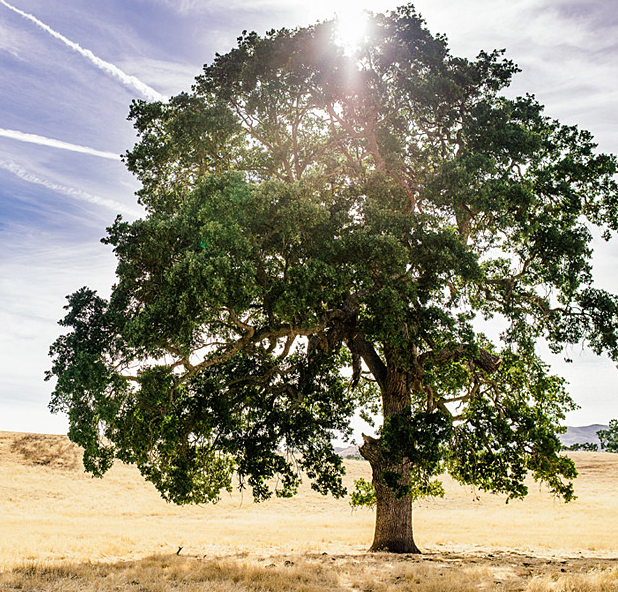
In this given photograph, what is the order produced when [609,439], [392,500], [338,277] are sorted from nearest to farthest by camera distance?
[338,277] < [392,500] < [609,439]

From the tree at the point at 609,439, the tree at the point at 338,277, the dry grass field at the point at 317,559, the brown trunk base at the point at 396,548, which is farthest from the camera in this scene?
the tree at the point at 609,439

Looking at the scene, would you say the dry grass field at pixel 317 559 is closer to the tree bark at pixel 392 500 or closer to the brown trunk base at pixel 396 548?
the brown trunk base at pixel 396 548

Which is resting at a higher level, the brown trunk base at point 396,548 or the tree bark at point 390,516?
the tree bark at point 390,516

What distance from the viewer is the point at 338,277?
13664mm

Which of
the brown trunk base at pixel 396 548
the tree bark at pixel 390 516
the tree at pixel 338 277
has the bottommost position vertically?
the brown trunk base at pixel 396 548

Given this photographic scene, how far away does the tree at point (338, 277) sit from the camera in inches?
539

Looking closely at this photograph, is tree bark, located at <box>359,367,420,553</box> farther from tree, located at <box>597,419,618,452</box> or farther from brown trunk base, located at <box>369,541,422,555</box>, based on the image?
tree, located at <box>597,419,618,452</box>

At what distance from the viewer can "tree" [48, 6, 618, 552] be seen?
13688 millimetres

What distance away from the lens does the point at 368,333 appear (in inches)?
567

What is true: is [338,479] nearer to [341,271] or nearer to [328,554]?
[328,554]

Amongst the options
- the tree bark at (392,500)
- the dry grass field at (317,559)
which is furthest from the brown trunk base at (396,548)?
the dry grass field at (317,559)

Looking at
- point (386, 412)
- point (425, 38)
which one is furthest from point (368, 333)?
point (425, 38)

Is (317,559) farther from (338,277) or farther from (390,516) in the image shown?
(338,277)

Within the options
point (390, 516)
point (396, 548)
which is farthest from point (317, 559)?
point (390, 516)
